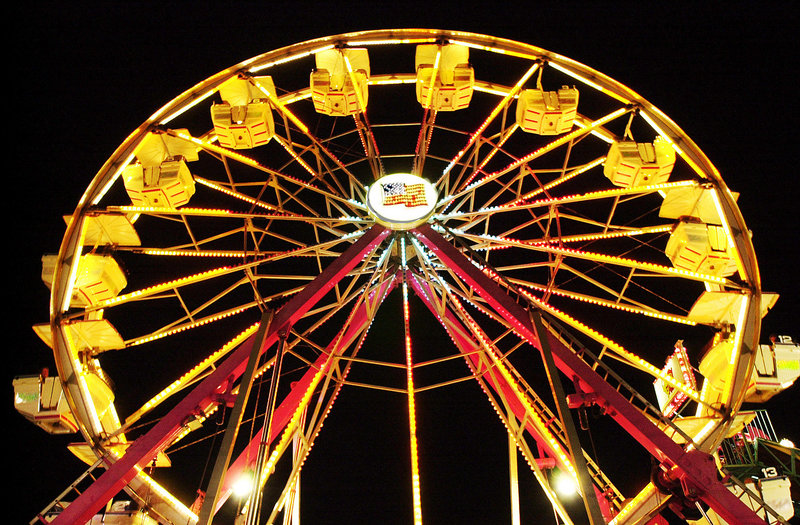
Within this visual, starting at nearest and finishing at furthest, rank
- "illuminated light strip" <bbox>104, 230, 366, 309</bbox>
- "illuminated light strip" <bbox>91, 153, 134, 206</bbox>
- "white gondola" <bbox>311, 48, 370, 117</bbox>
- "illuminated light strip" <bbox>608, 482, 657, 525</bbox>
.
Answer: "illuminated light strip" <bbox>608, 482, 657, 525</bbox> < "illuminated light strip" <bbox>104, 230, 366, 309</bbox> < "illuminated light strip" <bbox>91, 153, 134, 206</bbox> < "white gondola" <bbox>311, 48, 370, 117</bbox>

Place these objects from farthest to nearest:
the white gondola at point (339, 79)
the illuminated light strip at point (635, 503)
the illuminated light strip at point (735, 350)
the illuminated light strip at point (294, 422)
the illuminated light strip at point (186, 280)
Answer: the white gondola at point (339, 79), the illuminated light strip at point (186, 280), the illuminated light strip at point (735, 350), the illuminated light strip at point (294, 422), the illuminated light strip at point (635, 503)

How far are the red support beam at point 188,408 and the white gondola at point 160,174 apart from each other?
308cm

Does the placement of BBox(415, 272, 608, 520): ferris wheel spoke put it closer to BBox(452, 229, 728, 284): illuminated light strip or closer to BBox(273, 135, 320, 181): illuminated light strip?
BBox(452, 229, 728, 284): illuminated light strip

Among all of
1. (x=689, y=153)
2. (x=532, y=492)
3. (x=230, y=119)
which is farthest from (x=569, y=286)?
(x=230, y=119)

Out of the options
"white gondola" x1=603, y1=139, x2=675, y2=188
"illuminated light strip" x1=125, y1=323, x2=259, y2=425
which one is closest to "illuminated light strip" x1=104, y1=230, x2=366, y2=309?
"illuminated light strip" x1=125, y1=323, x2=259, y2=425

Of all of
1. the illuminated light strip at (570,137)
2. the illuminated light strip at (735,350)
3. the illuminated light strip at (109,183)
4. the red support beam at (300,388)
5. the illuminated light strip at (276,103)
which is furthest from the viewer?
the illuminated light strip at (276,103)

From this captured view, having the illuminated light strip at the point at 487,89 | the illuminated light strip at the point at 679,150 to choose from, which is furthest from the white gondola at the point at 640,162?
the illuminated light strip at the point at 487,89

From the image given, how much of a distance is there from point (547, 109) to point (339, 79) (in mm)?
3469

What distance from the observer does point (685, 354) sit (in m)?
11.0

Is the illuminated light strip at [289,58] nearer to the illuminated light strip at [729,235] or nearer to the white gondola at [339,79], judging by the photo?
the white gondola at [339,79]

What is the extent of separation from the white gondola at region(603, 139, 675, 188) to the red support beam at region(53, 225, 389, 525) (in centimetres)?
418

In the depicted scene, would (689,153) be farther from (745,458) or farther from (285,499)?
(745,458)

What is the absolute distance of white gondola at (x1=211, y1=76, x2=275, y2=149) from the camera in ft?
34.6

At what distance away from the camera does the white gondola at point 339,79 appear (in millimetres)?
10680
